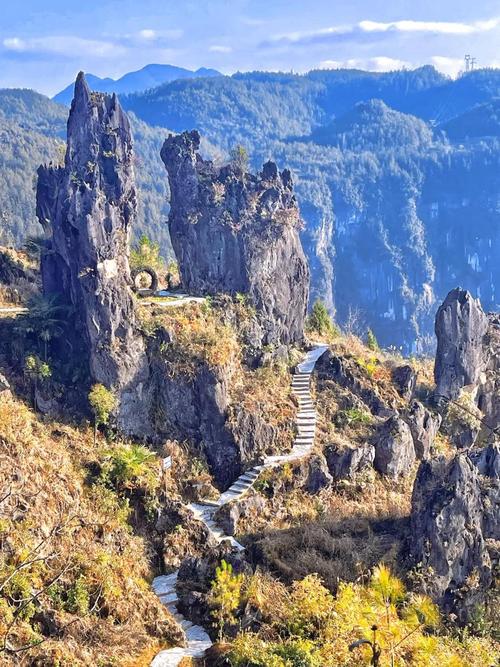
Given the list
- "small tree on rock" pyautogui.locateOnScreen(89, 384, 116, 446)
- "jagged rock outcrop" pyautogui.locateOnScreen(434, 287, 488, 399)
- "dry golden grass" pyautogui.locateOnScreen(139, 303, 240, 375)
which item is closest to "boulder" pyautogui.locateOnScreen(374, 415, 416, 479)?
"jagged rock outcrop" pyautogui.locateOnScreen(434, 287, 488, 399)

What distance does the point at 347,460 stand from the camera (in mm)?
21344

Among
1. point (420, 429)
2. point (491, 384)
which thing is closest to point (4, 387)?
point (420, 429)

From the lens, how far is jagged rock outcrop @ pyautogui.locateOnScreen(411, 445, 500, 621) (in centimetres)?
1534

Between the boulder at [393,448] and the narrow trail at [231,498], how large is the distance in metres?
2.36

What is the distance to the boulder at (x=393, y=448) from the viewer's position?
2223cm

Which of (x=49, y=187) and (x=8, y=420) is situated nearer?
(x=8, y=420)

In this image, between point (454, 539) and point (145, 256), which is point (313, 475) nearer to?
point (454, 539)

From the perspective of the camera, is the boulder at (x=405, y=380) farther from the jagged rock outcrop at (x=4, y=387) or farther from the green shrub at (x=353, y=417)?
the jagged rock outcrop at (x=4, y=387)

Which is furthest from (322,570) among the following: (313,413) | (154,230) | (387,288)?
(387,288)

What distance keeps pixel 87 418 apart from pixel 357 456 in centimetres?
887

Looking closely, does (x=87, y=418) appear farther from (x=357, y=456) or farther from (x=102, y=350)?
(x=357, y=456)

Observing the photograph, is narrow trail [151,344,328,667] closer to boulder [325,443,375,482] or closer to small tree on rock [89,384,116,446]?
→ boulder [325,443,375,482]

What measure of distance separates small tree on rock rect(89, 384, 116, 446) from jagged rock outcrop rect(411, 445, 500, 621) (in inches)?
381

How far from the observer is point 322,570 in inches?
616
